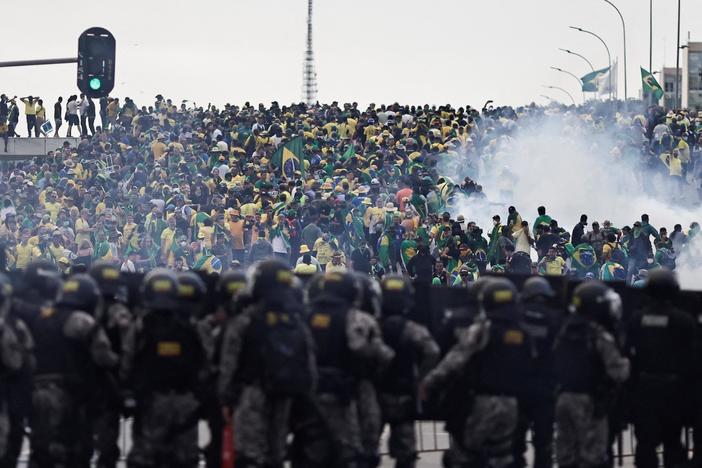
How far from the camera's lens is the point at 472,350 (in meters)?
13.2

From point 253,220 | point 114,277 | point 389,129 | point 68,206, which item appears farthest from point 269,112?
point 114,277

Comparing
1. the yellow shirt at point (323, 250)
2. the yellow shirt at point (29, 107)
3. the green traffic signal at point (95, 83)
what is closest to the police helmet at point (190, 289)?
the green traffic signal at point (95, 83)

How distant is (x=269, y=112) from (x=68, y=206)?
1455 centimetres

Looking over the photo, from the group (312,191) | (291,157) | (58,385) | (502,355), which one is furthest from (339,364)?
(291,157)

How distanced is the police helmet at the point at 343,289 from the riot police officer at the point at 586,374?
151 cm

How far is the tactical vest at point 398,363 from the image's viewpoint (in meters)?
13.7

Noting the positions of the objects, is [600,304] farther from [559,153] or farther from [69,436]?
[559,153]

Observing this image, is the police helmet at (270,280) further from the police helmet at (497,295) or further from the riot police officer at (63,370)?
the police helmet at (497,295)

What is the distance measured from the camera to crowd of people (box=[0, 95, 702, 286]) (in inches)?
1081

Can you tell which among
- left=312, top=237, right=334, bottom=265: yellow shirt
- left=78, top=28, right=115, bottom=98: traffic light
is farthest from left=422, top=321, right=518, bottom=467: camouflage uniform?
left=312, top=237, right=334, bottom=265: yellow shirt

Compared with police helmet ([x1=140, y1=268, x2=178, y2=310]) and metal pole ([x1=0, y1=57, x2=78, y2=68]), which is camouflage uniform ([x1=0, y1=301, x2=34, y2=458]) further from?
→ metal pole ([x1=0, y1=57, x2=78, y2=68])

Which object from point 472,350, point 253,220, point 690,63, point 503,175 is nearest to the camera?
point 472,350

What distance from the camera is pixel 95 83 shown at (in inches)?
992

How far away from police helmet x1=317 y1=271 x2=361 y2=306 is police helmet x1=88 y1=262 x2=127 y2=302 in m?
1.75
